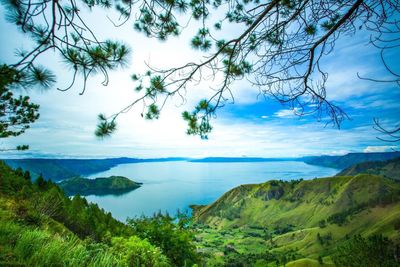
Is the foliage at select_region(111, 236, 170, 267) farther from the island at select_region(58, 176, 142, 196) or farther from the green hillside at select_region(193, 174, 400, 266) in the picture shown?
the island at select_region(58, 176, 142, 196)

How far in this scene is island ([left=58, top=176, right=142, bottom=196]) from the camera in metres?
147

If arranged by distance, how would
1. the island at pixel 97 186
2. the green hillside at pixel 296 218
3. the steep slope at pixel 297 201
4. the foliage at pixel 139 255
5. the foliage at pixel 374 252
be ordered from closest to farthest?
the foliage at pixel 139 255 < the foliage at pixel 374 252 < the green hillside at pixel 296 218 < the steep slope at pixel 297 201 < the island at pixel 97 186

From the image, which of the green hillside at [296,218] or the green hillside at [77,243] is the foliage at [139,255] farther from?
the green hillside at [296,218]

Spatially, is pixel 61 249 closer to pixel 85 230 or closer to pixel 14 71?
pixel 14 71

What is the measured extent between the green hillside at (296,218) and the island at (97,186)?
203 ft

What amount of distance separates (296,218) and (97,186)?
130651 mm

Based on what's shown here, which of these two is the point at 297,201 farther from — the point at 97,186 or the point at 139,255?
the point at 139,255

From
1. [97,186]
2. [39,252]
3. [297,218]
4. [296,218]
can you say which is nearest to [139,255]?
[39,252]

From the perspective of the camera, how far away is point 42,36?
210cm

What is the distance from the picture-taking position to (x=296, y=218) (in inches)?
5197

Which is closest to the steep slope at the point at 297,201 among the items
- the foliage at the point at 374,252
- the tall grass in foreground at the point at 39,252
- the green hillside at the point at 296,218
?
the green hillside at the point at 296,218

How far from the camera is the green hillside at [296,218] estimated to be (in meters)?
87.4

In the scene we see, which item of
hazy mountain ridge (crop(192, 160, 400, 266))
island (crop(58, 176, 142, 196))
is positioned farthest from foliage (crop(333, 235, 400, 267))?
island (crop(58, 176, 142, 196))

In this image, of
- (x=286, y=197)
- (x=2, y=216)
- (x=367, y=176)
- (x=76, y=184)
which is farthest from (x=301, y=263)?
(x=76, y=184)
